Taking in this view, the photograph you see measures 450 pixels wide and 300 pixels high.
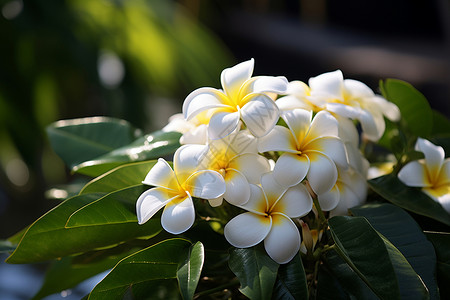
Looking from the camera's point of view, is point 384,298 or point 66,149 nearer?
point 384,298

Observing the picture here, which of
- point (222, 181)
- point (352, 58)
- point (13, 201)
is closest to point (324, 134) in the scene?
point (222, 181)

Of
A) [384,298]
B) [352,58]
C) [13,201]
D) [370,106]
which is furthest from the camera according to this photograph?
[352,58]

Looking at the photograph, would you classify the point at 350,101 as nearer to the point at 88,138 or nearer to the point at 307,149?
the point at 307,149

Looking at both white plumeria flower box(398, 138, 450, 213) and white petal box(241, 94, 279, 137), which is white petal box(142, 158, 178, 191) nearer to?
white petal box(241, 94, 279, 137)

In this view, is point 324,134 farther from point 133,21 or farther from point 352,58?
point 352,58

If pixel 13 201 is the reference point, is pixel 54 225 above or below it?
above

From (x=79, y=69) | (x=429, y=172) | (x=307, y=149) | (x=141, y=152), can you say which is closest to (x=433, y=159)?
(x=429, y=172)
